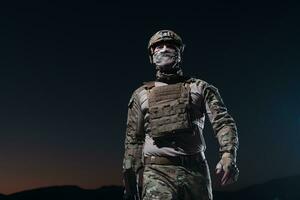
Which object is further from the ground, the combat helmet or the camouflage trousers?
the combat helmet

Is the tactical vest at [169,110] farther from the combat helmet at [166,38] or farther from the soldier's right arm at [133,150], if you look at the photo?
the combat helmet at [166,38]

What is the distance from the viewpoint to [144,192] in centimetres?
690

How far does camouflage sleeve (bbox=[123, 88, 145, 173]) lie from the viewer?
24.2ft

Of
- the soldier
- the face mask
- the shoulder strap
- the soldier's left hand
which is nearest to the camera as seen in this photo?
the soldier's left hand

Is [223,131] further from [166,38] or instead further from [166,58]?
[166,38]

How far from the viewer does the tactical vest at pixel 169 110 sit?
22.7ft

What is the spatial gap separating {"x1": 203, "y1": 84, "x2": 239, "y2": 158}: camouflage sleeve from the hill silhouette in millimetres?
155400

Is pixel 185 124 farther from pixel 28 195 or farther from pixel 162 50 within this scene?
pixel 28 195

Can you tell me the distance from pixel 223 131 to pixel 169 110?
2.36 ft

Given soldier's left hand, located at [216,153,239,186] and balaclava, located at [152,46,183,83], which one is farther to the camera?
balaclava, located at [152,46,183,83]

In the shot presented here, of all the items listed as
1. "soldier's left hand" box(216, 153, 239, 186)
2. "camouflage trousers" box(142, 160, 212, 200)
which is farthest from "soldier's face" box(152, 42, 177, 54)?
"soldier's left hand" box(216, 153, 239, 186)

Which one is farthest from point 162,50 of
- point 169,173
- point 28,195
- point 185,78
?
point 28,195

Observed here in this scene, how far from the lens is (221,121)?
692 cm

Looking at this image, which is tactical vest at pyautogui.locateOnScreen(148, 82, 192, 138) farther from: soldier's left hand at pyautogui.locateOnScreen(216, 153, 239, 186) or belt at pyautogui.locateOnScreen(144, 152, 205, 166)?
soldier's left hand at pyautogui.locateOnScreen(216, 153, 239, 186)
